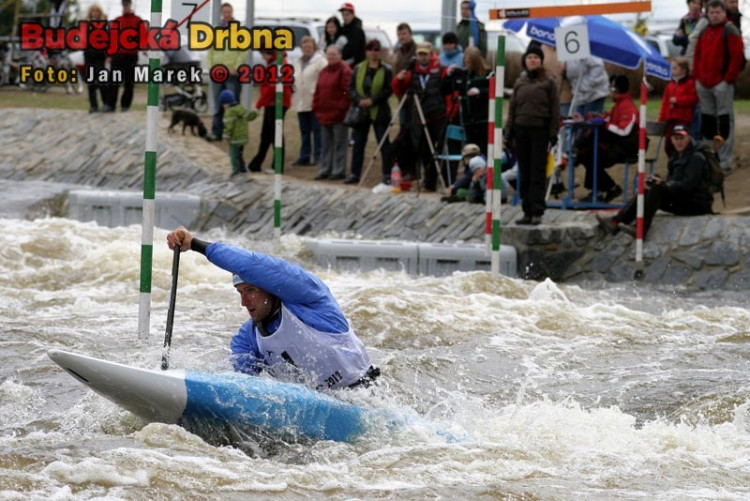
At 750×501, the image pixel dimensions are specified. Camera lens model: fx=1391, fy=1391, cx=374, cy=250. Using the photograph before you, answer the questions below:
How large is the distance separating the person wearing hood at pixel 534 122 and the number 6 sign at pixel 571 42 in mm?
724

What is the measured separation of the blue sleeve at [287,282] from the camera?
682 cm

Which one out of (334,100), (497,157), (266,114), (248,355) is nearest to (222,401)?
(248,355)

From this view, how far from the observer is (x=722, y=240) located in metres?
13.3

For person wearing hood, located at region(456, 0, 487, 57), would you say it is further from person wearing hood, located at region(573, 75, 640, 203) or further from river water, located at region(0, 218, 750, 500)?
river water, located at region(0, 218, 750, 500)

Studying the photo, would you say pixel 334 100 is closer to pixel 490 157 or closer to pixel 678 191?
pixel 490 157

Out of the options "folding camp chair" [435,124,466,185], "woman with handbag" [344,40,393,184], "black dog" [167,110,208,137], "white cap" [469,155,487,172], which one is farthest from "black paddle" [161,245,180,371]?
"black dog" [167,110,208,137]

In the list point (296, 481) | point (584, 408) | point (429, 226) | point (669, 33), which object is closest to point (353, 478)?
point (296, 481)

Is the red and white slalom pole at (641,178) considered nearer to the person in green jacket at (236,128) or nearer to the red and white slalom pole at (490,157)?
the red and white slalom pole at (490,157)

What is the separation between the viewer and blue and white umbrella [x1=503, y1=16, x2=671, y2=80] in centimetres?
1529

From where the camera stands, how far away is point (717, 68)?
1441cm

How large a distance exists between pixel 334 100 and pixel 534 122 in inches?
167

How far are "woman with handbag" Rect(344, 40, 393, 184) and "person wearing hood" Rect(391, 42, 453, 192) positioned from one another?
0.23 m

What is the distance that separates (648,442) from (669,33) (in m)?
22.2

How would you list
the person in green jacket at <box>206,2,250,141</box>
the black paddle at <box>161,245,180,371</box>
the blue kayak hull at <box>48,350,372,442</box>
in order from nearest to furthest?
the blue kayak hull at <box>48,350,372,442</box> → the black paddle at <box>161,245,180,371</box> → the person in green jacket at <box>206,2,250,141</box>
